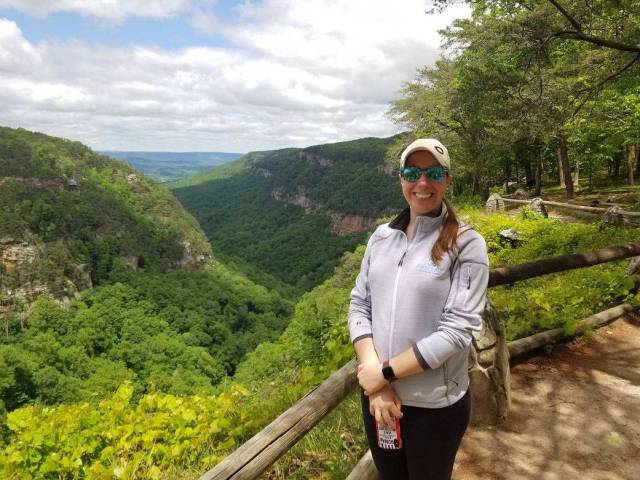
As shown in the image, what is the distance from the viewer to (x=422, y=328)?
1817mm

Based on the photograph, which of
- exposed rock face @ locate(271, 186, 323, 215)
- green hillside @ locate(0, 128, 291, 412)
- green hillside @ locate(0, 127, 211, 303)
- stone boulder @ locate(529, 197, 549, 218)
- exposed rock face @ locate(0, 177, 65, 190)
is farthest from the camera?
exposed rock face @ locate(271, 186, 323, 215)

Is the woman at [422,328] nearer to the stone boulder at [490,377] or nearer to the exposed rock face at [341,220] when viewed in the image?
the stone boulder at [490,377]

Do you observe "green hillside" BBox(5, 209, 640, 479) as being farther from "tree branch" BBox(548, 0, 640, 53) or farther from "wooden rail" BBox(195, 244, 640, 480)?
"tree branch" BBox(548, 0, 640, 53)

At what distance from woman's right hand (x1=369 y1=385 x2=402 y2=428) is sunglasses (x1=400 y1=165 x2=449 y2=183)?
0.90 meters

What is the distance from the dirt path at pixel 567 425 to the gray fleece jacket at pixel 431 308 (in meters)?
1.60

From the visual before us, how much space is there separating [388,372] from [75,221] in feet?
372

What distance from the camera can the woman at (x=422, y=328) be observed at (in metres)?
1.77

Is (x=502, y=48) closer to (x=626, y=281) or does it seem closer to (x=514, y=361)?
(x=626, y=281)

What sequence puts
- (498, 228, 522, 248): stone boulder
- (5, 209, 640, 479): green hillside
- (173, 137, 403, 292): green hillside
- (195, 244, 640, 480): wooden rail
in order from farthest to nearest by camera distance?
(173, 137, 403, 292): green hillside < (498, 228, 522, 248): stone boulder < (5, 209, 640, 479): green hillside < (195, 244, 640, 480): wooden rail

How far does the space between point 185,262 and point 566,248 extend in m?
115

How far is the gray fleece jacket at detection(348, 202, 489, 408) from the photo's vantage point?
1.75 m

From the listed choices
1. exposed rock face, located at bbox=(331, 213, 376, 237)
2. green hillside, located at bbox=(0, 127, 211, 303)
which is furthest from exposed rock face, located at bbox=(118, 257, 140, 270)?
exposed rock face, located at bbox=(331, 213, 376, 237)

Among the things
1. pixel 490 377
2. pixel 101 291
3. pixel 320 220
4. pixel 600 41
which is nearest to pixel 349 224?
pixel 320 220

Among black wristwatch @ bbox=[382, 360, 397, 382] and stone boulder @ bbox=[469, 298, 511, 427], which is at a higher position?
black wristwatch @ bbox=[382, 360, 397, 382]
